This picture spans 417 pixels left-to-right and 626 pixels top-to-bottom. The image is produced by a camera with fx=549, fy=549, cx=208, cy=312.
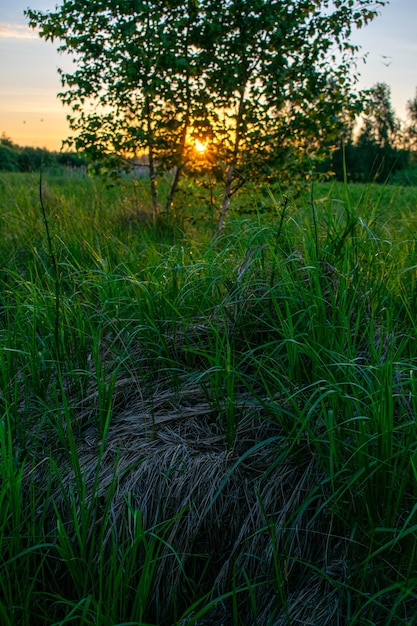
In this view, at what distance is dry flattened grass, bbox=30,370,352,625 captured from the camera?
1.58 m

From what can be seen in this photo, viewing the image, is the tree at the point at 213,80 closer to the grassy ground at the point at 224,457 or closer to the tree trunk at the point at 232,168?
the tree trunk at the point at 232,168

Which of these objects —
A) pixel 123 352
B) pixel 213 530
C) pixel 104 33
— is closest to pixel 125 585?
pixel 213 530

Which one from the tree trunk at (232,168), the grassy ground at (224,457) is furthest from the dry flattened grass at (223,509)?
the tree trunk at (232,168)

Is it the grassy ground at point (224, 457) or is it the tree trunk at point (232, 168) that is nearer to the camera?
the grassy ground at point (224, 457)

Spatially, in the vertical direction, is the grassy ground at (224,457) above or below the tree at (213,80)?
below

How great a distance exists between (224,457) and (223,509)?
170 millimetres

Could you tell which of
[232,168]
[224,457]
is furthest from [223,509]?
[232,168]

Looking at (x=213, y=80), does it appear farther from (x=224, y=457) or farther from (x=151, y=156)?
(x=224, y=457)

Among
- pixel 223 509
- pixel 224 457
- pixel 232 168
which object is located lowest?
pixel 223 509

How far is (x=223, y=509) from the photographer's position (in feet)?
5.78

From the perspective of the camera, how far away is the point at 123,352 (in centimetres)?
233

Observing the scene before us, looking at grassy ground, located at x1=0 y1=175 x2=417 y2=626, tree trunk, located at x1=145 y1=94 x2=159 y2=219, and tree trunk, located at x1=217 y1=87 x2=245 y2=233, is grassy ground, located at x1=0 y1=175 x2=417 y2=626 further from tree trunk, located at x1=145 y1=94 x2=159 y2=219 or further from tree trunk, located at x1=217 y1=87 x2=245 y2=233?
tree trunk, located at x1=145 y1=94 x2=159 y2=219

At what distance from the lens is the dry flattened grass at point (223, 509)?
1.58m

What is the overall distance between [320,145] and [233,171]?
888 millimetres
